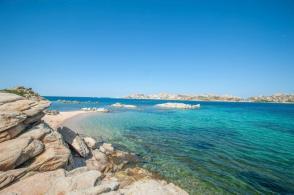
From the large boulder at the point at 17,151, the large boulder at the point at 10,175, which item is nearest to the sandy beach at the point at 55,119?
the large boulder at the point at 17,151

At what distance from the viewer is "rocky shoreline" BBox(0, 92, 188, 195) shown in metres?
10.0

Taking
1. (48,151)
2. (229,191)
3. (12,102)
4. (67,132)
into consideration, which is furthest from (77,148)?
(229,191)

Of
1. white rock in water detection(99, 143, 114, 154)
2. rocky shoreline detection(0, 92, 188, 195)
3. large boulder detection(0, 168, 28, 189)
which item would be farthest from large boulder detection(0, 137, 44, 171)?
white rock in water detection(99, 143, 114, 154)

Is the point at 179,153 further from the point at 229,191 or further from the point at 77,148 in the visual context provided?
the point at 77,148

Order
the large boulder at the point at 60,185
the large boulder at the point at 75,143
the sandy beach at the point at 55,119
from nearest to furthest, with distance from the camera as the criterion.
Answer: the large boulder at the point at 60,185
the large boulder at the point at 75,143
the sandy beach at the point at 55,119

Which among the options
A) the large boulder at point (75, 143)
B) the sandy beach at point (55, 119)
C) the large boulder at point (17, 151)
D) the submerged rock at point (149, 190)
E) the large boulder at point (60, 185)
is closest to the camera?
the large boulder at point (60, 185)

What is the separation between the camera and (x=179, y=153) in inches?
845

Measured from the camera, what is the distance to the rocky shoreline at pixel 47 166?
10.0 meters

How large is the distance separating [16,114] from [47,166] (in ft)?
13.6

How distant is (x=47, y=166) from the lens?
12773 millimetres

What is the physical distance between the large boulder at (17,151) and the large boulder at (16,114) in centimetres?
79

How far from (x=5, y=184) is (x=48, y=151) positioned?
11.3ft

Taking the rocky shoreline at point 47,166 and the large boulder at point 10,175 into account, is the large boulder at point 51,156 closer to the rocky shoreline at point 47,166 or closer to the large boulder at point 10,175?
the rocky shoreline at point 47,166

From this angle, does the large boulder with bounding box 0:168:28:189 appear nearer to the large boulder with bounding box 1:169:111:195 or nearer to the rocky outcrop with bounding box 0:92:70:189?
the rocky outcrop with bounding box 0:92:70:189
